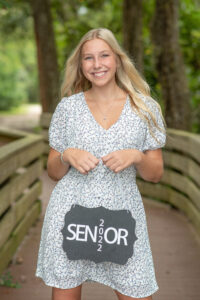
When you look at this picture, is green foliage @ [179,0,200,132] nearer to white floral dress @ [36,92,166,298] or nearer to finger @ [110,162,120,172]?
white floral dress @ [36,92,166,298]

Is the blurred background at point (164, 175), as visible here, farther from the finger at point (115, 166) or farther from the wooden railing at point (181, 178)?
the finger at point (115, 166)

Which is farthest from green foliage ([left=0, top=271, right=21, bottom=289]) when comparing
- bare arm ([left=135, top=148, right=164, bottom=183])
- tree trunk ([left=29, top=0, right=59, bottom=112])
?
tree trunk ([left=29, top=0, right=59, bottom=112])

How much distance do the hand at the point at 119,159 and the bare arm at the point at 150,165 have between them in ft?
0.37

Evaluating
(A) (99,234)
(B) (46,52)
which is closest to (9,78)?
(B) (46,52)

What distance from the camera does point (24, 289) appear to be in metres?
4.60

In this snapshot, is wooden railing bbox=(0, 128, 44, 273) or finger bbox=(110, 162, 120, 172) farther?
wooden railing bbox=(0, 128, 44, 273)

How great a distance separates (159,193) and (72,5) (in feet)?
40.1

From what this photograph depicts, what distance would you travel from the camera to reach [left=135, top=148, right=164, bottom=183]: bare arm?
2.71 m

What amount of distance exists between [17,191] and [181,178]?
260 centimetres

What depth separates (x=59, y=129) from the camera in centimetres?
287

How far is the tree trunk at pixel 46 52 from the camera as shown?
1449 cm

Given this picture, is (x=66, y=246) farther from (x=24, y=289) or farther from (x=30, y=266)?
(x=30, y=266)

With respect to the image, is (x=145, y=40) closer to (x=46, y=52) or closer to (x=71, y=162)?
(x=46, y=52)

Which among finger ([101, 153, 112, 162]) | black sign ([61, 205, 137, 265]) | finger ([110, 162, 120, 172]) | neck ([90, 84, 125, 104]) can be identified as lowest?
black sign ([61, 205, 137, 265])
